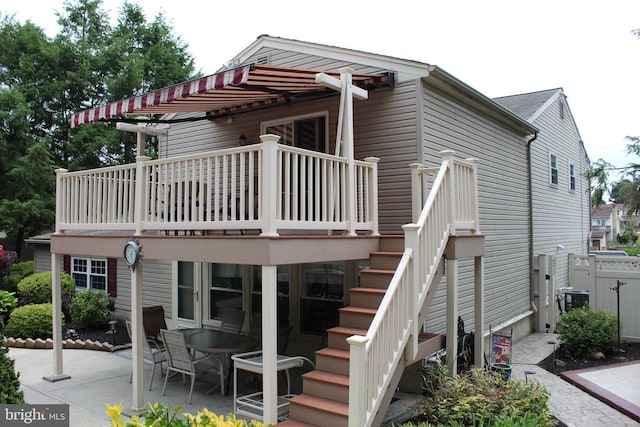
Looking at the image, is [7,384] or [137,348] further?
[137,348]

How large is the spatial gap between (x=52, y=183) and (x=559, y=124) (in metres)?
18.5

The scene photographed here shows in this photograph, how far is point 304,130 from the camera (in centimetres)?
856

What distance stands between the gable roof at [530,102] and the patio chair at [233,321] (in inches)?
331

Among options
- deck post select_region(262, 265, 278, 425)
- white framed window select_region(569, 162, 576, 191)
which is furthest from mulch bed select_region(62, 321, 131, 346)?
white framed window select_region(569, 162, 576, 191)

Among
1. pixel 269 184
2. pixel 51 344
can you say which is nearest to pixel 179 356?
pixel 269 184

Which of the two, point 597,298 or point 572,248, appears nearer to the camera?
point 597,298

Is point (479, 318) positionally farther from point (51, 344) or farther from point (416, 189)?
point (51, 344)

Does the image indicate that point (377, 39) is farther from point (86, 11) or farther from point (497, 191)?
point (497, 191)

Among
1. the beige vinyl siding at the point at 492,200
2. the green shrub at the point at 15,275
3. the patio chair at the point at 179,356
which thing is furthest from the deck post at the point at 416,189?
the green shrub at the point at 15,275

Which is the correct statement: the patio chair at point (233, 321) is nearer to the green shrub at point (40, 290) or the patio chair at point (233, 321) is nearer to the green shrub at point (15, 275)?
the green shrub at point (40, 290)

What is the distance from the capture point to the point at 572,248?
15242 millimetres

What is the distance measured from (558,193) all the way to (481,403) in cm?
1059

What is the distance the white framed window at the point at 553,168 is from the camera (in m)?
13.3

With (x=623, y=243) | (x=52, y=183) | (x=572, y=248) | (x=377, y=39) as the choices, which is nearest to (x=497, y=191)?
(x=572, y=248)
